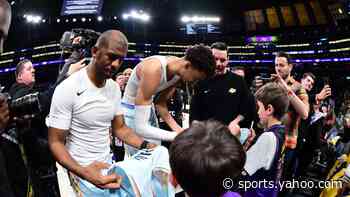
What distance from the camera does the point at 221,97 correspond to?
11.8 ft

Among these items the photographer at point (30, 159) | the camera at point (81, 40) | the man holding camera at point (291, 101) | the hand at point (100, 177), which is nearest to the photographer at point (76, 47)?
the camera at point (81, 40)

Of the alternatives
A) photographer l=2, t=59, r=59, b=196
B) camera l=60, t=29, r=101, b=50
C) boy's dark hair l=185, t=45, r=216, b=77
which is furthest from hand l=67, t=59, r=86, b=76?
boy's dark hair l=185, t=45, r=216, b=77

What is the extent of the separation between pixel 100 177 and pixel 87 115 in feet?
1.40

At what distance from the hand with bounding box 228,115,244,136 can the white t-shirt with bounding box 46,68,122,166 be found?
1189mm

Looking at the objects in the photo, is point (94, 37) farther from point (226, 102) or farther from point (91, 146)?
point (226, 102)

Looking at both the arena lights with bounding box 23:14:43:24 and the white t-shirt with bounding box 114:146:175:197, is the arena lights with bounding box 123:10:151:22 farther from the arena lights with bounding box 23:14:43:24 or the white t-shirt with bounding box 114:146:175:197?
the white t-shirt with bounding box 114:146:175:197

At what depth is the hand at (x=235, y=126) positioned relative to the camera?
10.7ft

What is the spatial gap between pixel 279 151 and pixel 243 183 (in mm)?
323

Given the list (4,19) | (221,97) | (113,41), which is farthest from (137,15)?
(4,19)

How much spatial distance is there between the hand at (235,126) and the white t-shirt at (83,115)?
1189mm

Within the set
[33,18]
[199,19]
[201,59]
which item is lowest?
[201,59]

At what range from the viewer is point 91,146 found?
2342 mm

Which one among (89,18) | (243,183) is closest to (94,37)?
(243,183)

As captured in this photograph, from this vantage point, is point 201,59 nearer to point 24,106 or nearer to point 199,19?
point 24,106
